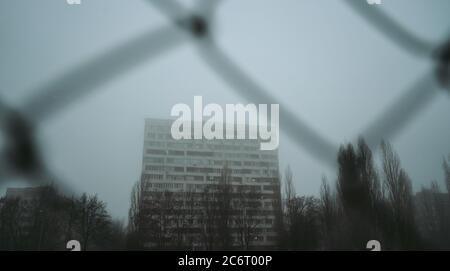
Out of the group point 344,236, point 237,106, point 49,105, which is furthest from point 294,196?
point 49,105

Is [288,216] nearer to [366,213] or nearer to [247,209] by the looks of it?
[247,209]

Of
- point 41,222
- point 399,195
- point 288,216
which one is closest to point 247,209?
point 288,216

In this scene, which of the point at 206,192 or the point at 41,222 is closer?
the point at 41,222

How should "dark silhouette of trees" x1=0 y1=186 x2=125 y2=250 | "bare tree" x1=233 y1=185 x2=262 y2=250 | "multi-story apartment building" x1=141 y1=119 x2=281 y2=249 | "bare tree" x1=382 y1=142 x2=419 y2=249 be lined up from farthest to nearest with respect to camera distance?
"bare tree" x1=233 y1=185 x2=262 y2=250
"multi-story apartment building" x1=141 y1=119 x2=281 y2=249
"bare tree" x1=382 y1=142 x2=419 y2=249
"dark silhouette of trees" x1=0 y1=186 x2=125 y2=250

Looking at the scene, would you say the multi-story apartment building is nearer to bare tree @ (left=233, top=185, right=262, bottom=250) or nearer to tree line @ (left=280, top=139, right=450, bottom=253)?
bare tree @ (left=233, top=185, right=262, bottom=250)

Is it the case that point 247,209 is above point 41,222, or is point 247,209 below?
above

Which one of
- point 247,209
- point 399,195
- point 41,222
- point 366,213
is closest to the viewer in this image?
point 41,222

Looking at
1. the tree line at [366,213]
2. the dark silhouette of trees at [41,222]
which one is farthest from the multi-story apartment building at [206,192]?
the dark silhouette of trees at [41,222]

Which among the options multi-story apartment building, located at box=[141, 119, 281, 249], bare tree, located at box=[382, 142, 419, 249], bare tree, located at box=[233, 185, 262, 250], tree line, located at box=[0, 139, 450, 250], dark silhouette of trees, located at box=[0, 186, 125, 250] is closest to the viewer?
dark silhouette of trees, located at box=[0, 186, 125, 250]

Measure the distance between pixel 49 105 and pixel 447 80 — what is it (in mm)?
947

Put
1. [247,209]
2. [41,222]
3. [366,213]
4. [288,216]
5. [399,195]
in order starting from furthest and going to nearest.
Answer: [247,209] → [288,216] → [399,195] → [366,213] → [41,222]

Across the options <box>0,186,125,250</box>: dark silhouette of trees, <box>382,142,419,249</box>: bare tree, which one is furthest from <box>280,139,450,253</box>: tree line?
<box>0,186,125,250</box>: dark silhouette of trees

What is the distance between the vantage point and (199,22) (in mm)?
615
